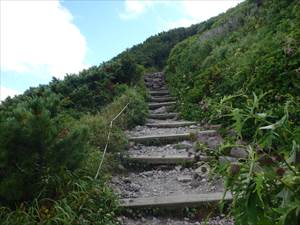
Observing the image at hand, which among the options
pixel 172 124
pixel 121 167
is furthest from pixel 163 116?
pixel 121 167

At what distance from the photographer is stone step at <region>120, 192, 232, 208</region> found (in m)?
4.94

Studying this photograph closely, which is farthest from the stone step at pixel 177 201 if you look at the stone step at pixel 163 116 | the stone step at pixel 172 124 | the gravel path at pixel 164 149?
the stone step at pixel 163 116

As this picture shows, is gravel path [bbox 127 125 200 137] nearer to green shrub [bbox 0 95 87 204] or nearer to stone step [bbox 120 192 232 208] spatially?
stone step [bbox 120 192 232 208]

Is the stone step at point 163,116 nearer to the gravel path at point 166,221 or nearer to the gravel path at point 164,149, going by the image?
the gravel path at point 164,149

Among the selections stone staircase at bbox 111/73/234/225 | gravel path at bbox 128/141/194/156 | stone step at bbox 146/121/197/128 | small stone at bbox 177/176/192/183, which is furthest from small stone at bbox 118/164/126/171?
stone step at bbox 146/121/197/128

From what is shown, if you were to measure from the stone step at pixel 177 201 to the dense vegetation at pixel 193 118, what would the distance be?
0.34 meters

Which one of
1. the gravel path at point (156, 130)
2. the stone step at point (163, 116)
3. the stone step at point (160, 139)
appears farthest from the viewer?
the stone step at point (163, 116)

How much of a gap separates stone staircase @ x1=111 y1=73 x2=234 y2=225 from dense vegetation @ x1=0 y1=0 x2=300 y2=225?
0.33 m

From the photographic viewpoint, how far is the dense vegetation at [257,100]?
1.62 meters

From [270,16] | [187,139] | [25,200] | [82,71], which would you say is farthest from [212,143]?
[82,71]

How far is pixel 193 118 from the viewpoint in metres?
9.79

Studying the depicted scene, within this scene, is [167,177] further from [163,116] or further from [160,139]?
[163,116]

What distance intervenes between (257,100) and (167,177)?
4600 millimetres

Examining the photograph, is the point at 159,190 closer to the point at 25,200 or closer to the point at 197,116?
the point at 25,200
